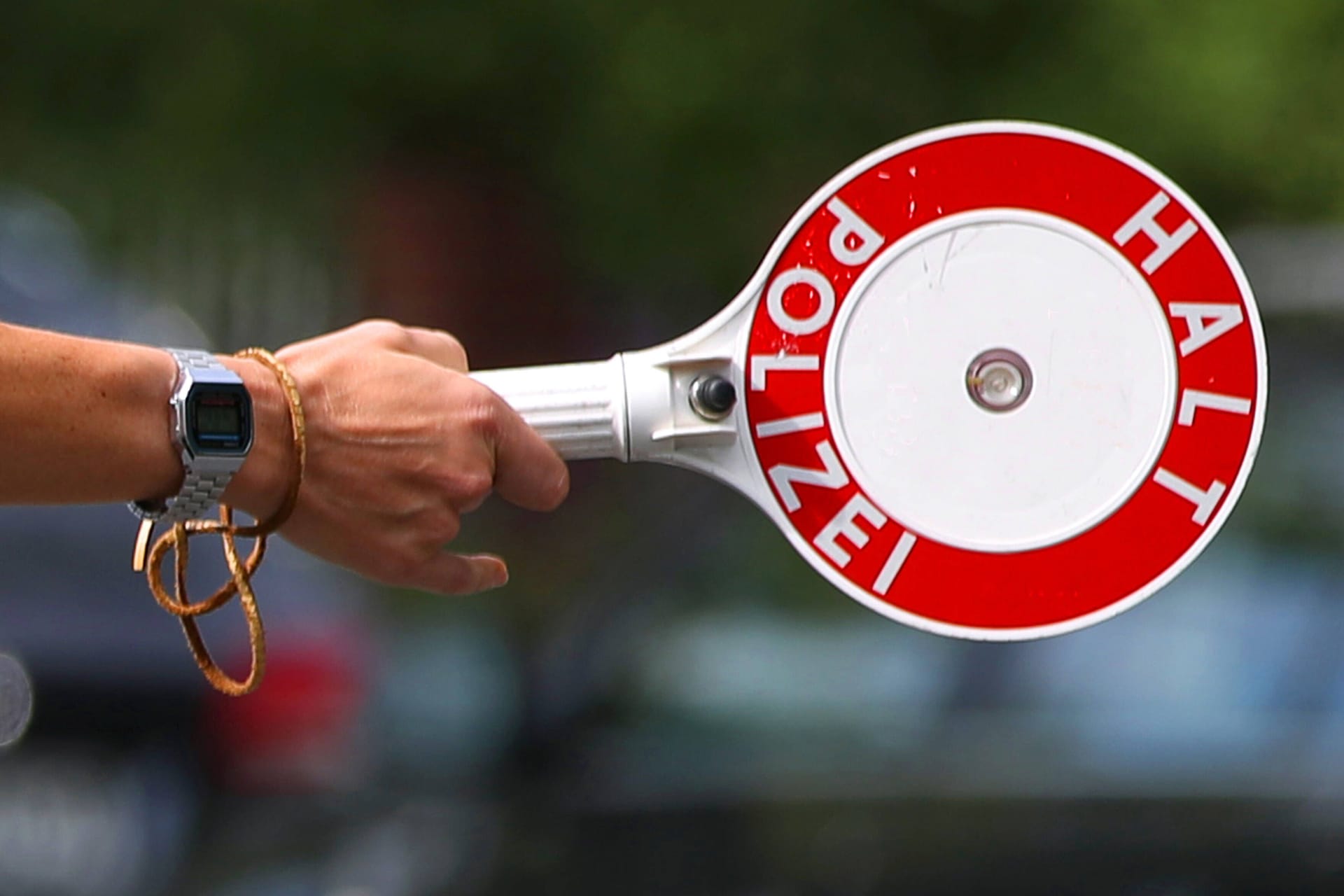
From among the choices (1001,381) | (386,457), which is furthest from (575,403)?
(1001,381)

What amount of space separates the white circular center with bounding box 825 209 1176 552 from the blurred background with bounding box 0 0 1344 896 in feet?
10.6

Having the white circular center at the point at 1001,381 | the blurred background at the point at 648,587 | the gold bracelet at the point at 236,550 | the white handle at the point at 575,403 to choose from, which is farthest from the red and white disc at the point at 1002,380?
the blurred background at the point at 648,587

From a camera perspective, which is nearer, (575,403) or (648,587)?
(575,403)

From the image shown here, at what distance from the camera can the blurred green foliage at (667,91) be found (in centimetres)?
557

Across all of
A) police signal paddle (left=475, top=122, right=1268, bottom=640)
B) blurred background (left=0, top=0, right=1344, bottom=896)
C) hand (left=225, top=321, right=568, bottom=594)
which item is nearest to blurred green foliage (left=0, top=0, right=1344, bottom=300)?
blurred background (left=0, top=0, right=1344, bottom=896)

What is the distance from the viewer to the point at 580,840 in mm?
4910

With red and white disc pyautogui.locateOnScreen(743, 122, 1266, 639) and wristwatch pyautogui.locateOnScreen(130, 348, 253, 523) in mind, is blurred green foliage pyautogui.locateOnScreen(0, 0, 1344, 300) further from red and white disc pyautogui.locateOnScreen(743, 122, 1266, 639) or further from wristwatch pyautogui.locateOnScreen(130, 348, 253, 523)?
wristwatch pyautogui.locateOnScreen(130, 348, 253, 523)

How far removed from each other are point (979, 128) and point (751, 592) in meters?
4.78

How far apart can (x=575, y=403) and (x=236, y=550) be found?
334mm

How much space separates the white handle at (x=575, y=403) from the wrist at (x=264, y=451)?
181 mm

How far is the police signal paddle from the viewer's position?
176 cm

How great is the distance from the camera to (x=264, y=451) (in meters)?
1.74

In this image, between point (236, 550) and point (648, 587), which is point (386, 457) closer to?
point (236, 550)

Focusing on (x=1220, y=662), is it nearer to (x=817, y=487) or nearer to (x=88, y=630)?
(x=88, y=630)
